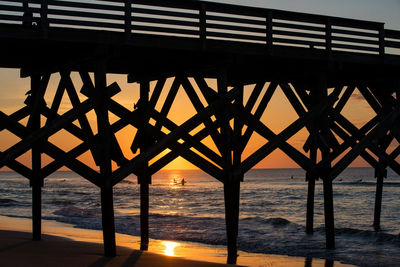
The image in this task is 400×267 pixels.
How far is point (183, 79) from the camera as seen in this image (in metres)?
10.2

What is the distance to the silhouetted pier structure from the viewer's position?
8547 millimetres

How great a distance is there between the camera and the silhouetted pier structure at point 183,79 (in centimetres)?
855

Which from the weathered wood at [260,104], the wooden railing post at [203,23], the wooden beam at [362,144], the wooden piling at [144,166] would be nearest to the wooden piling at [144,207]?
the wooden piling at [144,166]

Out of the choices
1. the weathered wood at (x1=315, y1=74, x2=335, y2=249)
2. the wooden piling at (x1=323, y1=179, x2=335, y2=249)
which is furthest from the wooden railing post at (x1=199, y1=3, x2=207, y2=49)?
the wooden piling at (x1=323, y1=179, x2=335, y2=249)

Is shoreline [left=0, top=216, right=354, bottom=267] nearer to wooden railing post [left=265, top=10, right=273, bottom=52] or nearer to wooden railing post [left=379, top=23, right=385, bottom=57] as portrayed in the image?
wooden railing post [left=265, top=10, right=273, bottom=52]

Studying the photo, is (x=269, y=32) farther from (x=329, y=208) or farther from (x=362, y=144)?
(x=329, y=208)

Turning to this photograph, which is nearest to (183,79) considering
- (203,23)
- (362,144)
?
(203,23)

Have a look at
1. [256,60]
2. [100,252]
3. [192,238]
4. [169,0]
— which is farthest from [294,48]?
[192,238]

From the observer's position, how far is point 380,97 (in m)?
13.0

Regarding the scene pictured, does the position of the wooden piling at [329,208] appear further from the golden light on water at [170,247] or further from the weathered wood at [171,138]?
the golden light on water at [170,247]

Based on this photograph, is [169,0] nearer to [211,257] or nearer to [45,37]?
[45,37]

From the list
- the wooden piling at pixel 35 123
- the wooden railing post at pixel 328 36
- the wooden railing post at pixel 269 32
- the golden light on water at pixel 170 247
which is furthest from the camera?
the golden light on water at pixel 170 247

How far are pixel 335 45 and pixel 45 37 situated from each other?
584cm

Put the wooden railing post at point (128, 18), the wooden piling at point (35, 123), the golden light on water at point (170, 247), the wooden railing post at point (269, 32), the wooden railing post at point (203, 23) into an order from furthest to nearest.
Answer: the golden light on water at point (170, 247) < the wooden piling at point (35, 123) < the wooden railing post at point (269, 32) < the wooden railing post at point (203, 23) < the wooden railing post at point (128, 18)
